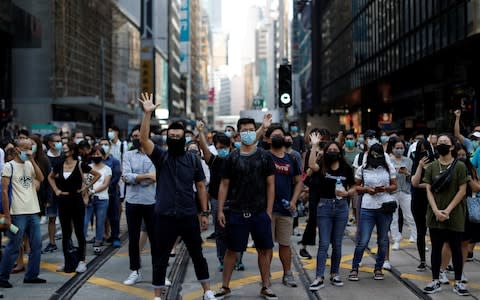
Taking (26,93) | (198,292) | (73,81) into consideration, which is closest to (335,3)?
(73,81)

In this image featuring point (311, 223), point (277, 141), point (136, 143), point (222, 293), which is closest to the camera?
point (222, 293)

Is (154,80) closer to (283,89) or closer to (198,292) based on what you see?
(283,89)

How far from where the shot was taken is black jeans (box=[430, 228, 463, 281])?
786cm

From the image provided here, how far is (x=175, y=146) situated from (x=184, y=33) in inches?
5819

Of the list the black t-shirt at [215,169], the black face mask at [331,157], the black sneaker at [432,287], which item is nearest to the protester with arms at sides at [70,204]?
the black t-shirt at [215,169]

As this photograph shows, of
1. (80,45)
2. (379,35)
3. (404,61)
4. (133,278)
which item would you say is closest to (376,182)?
(133,278)

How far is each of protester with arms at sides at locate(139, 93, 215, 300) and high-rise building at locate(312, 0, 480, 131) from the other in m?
17.8

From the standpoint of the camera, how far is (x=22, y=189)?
8531 mm

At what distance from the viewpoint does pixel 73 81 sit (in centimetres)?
5272

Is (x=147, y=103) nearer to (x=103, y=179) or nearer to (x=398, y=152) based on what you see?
(x=103, y=179)

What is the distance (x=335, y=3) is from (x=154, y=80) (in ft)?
130

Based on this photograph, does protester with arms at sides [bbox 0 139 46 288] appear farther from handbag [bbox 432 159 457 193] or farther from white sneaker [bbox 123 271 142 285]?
handbag [bbox 432 159 457 193]

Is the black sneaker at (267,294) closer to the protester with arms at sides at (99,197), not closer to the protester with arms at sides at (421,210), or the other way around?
the protester with arms at sides at (421,210)

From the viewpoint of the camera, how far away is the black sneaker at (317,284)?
26.4 ft
